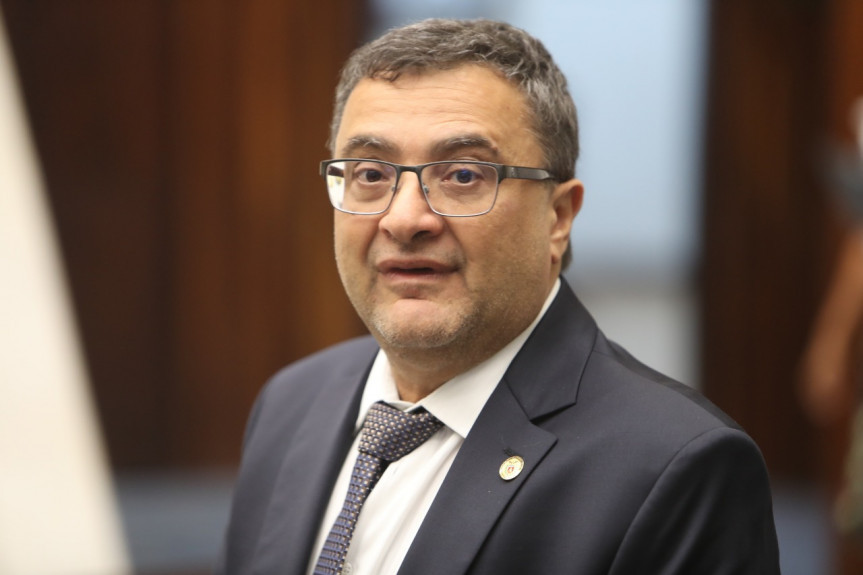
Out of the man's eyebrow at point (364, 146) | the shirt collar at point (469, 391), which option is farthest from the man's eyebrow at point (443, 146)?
the shirt collar at point (469, 391)

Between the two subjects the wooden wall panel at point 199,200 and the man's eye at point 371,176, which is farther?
the wooden wall panel at point 199,200

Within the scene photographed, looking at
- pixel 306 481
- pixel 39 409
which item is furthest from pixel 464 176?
pixel 39 409

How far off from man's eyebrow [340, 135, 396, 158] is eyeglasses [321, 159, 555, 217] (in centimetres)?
2

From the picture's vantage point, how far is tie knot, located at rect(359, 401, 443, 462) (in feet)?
5.89

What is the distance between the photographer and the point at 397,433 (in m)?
1.81

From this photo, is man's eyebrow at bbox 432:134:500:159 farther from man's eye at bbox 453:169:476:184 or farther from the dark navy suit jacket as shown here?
the dark navy suit jacket

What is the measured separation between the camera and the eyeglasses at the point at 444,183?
1.70 m

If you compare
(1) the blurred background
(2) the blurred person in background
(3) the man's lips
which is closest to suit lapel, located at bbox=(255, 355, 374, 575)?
(3) the man's lips

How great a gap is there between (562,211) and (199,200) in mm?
4176

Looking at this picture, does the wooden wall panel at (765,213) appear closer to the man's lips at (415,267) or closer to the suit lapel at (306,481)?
the suit lapel at (306,481)

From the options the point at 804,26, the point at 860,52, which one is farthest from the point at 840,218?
the point at 804,26

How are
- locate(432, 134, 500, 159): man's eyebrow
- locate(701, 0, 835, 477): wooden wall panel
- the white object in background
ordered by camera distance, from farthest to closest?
locate(701, 0, 835, 477): wooden wall panel, the white object in background, locate(432, 134, 500, 159): man's eyebrow

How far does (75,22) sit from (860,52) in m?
3.89

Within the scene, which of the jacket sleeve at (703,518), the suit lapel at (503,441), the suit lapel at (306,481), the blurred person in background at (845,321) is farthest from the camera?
the blurred person in background at (845,321)
